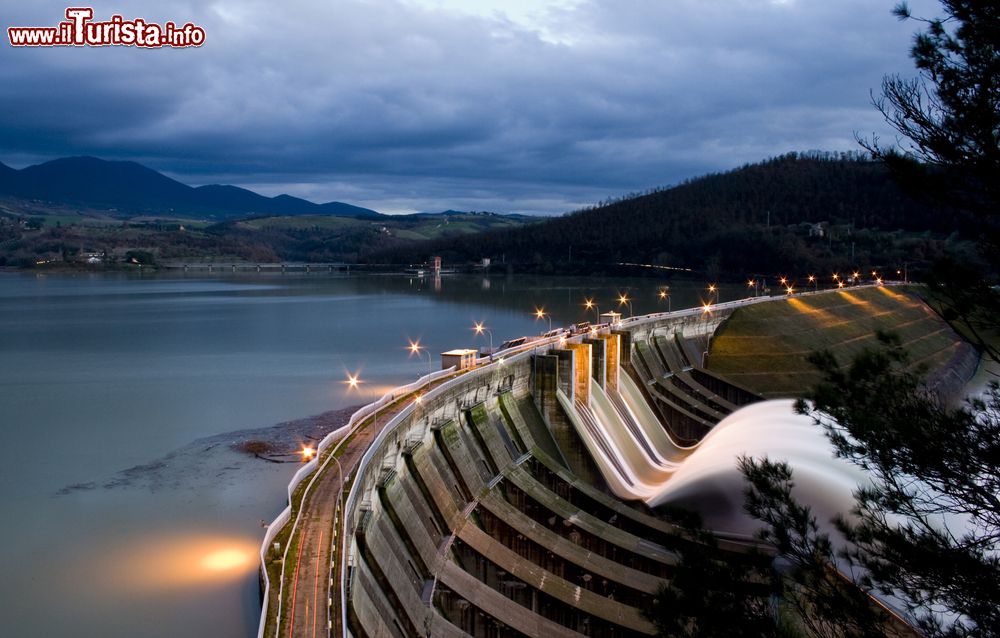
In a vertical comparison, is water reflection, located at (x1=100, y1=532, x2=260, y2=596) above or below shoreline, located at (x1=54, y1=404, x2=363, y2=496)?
below

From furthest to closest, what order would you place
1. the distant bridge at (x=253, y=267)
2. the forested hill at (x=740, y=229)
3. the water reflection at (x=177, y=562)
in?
the distant bridge at (x=253, y=267), the forested hill at (x=740, y=229), the water reflection at (x=177, y=562)

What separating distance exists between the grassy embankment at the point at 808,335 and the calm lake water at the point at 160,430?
1793 centimetres

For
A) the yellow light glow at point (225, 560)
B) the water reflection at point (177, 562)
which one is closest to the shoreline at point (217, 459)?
the water reflection at point (177, 562)

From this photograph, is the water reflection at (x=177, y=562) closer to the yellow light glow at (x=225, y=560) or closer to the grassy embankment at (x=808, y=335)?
the yellow light glow at (x=225, y=560)

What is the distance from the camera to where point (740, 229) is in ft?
449

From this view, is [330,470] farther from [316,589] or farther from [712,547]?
[712,547]

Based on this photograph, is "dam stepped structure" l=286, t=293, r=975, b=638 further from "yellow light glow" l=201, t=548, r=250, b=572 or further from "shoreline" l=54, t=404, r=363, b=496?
"shoreline" l=54, t=404, r=363, b=496

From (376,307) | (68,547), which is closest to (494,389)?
(68,547)

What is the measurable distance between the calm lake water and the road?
2.81 meters

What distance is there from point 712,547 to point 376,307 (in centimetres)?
8481

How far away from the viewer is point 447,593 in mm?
16594

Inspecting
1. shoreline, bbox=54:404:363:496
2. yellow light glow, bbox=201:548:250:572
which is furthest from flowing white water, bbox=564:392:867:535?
yellow light glow, bbox=201:548:250:572

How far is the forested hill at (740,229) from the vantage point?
12219 cm

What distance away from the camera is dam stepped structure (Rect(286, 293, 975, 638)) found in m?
15.6
